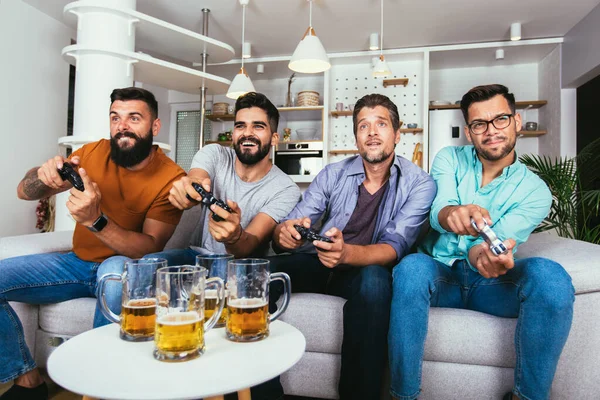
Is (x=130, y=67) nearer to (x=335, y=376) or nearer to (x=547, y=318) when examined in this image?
(x=335, y=376)

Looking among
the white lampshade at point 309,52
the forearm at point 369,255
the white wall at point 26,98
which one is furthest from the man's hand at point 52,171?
the white wall at point 26,98

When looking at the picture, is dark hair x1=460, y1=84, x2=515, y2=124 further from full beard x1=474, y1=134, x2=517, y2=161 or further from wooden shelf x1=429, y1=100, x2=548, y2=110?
wooden shelf x1=429, y1=100, x2=548, y2=110

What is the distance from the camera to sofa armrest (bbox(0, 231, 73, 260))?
174 centimetres

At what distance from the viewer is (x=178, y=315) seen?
78cm

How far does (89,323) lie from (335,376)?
37.2 inches

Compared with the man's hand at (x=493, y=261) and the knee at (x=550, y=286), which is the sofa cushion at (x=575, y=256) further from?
the man's hand at (x=493, y=261)

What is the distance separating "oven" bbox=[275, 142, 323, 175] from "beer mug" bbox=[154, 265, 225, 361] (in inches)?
171

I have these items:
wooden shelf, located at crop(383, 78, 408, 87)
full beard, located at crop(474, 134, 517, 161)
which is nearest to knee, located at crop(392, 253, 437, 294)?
full beard, located at crop(474, 134, 517, 161)

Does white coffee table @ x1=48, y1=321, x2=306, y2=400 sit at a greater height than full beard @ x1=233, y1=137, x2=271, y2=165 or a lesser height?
lesser

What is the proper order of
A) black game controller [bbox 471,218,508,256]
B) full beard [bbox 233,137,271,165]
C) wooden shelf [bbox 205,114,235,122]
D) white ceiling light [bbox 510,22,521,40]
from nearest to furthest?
black game controller [bbox 471,218,508,256]
full beard [bbox 233,137,271,165]
white ceiling light [bbox 510,22,521,40]
wooden shelf [bbox 205,114,235,122]

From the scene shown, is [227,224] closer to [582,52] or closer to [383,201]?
[383,201]

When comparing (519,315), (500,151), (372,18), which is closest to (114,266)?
(519,315)

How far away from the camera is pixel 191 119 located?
20.4 feet

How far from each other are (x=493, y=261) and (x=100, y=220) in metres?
1.30
